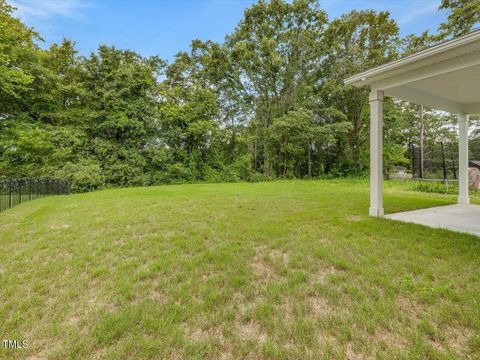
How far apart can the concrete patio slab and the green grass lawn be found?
504mm

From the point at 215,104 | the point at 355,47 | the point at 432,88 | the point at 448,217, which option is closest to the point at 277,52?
the point at 355,47

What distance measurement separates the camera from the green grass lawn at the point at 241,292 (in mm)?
1552

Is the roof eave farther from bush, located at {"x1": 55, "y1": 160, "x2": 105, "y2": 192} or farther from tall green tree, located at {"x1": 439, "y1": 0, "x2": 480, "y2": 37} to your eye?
bush, located at {"x1": 55, "y1": 160, "x2": 105, "y2": 192}

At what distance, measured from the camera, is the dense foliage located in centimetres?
1223

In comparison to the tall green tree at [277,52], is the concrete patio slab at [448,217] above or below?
below

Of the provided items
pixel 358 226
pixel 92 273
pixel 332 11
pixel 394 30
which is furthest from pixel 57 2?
pixel 394 30

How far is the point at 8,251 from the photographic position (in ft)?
10.2

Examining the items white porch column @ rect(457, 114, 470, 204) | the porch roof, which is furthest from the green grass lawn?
white porch column @ rect(457, 114, 470, 204)

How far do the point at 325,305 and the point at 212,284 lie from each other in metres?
1.04

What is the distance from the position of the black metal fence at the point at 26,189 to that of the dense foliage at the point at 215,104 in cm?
162

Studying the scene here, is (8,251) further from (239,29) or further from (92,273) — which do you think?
(239,29)

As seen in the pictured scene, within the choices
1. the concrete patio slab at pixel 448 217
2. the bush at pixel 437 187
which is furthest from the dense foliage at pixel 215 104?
the concrete patio slab at pixel 448 217

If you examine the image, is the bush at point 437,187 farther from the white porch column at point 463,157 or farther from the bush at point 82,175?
the bush at point 82,175

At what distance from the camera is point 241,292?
2182 mm
